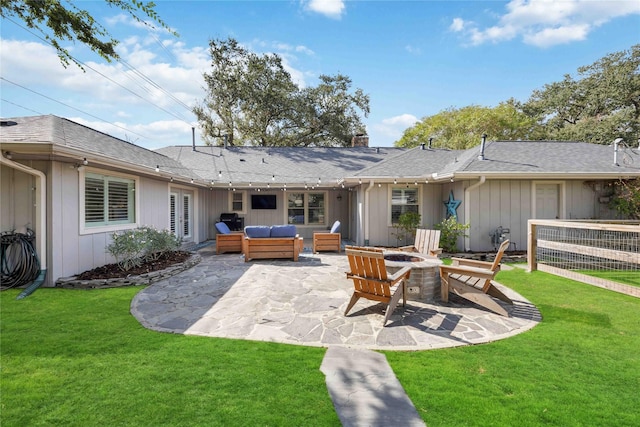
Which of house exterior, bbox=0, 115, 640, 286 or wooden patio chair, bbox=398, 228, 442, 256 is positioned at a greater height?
house exterior, bbox=0, 115, 640, 286

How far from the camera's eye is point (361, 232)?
11070mm

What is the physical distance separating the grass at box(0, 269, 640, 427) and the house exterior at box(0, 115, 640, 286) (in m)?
2.71

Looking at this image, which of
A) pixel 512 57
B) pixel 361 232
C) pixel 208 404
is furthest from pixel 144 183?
pixel 512 57

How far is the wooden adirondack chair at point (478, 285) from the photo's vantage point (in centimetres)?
477

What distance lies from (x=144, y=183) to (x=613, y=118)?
29.4 metres

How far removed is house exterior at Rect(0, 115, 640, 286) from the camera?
19.7 feet

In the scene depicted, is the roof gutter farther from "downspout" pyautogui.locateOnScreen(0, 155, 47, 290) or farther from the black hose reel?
the black hose reel

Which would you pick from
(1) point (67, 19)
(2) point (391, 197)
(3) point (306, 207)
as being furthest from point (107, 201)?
(2) point (391, 197)

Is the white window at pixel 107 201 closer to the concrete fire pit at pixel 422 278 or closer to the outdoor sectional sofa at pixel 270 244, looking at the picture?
the outdoor sectional sofa at pixel 270 244

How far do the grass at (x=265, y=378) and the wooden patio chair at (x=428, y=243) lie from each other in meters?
2.75

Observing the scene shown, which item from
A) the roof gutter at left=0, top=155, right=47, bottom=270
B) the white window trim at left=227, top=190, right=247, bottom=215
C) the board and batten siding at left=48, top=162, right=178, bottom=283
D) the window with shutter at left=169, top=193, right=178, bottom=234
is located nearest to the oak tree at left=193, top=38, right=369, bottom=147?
the white window trim at left=227, top=190, right=247, bottom=215

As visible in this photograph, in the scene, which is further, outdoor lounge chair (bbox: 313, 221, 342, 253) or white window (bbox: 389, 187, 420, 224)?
white window (bbox: 389, 187, 420, 224)

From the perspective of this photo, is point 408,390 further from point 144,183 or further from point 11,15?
point 144,183

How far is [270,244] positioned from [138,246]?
10.9 feet
